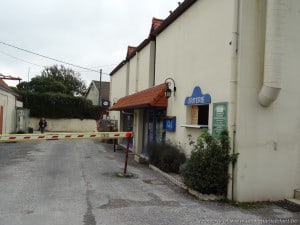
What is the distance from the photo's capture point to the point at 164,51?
15.2 m

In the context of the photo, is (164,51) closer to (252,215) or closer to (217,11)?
(217,11)

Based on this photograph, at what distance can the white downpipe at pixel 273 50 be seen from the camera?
8.38 meters

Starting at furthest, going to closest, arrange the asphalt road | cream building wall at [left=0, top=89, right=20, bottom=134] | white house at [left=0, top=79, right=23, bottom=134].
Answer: cream building wall at [left=0, top=89, right=20, bottom=134] < white house at [left=0, top=79, right=23, bottom=134] < the asphalt road

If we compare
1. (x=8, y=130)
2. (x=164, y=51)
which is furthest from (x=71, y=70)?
(x=164, y=51)

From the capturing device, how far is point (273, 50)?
27.5 ft

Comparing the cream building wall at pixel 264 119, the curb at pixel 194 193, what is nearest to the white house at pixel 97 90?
the curb at pixel 194 193

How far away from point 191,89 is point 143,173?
10.2 feet

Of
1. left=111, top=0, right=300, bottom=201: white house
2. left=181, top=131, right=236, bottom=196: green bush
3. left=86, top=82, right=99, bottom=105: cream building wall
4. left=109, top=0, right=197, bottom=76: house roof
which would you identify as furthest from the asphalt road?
left=86, top=82, right=99, bottom=105: cream building wall

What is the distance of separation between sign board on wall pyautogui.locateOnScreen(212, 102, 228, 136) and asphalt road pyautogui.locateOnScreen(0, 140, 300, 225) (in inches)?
69.2

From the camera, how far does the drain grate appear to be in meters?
8.12

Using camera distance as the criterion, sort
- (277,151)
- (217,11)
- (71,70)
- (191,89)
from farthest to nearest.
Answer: (71,70) < (191,89) < (217,11) < (277,151)

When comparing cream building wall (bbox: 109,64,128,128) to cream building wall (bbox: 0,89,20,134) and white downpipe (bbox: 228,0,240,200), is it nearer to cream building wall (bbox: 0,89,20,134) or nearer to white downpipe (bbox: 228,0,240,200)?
cream building wall (bbox: 0,89,20,134)

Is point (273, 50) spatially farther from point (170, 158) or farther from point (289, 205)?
point (170, 158)

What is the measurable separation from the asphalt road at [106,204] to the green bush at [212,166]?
0.45 metres
